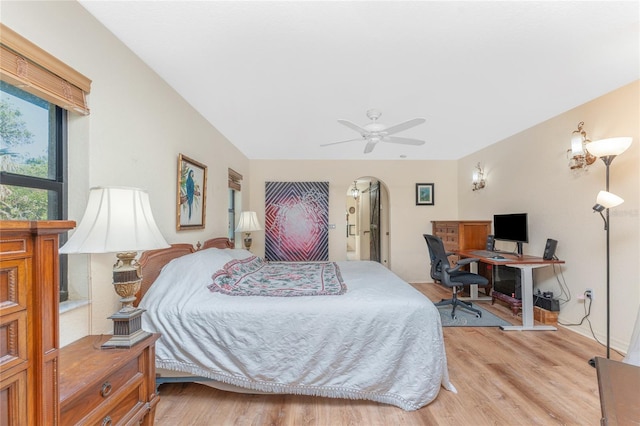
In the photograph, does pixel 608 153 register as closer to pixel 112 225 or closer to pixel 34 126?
pixel 112 225

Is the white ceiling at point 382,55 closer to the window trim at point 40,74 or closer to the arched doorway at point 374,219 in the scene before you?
the window trim at point 40,74

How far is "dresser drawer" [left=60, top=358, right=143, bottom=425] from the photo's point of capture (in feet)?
3.01

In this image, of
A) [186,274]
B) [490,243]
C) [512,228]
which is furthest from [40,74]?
[490,243]

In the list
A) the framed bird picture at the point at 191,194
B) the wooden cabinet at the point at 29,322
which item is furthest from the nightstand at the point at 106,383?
the framed bird picture at the point at 191,194

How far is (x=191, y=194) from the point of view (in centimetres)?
279

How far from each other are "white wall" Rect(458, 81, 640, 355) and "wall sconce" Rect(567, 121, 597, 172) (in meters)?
0.06

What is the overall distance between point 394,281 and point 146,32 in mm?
2571

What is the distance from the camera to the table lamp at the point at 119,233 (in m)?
1.25

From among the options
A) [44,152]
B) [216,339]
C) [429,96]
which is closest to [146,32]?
[44,152]

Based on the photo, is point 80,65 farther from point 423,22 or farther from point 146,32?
point 423,22

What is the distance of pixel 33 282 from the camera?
0.70 m

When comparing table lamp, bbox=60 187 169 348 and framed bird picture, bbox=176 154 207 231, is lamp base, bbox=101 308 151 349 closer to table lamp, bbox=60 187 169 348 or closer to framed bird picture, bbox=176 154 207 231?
table lamp, bbox=60 187 169 348

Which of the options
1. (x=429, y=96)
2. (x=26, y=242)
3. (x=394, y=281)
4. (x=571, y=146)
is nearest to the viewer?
(x=26, y=242)

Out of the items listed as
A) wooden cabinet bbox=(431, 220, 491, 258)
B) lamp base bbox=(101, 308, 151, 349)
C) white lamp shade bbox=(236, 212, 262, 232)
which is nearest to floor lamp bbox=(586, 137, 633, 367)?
Answer: wooden cabinet bbox=(431, 220, 491, 258)
